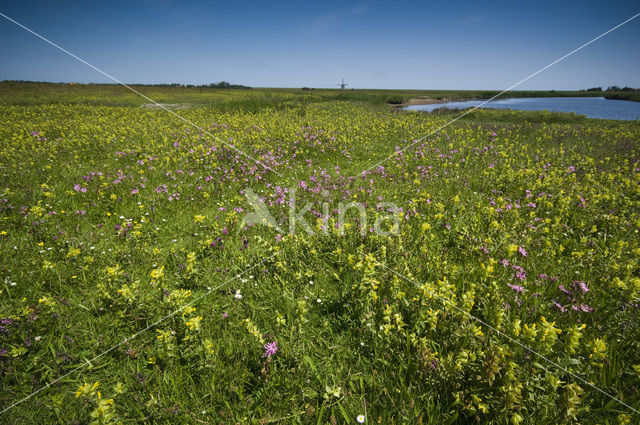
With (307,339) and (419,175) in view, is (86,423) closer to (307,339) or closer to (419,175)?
(307,339)

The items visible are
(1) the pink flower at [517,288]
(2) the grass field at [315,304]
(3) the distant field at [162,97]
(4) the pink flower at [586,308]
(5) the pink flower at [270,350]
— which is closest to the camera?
(2) the grass field at [315,304]

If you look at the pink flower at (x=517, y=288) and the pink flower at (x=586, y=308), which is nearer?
the pink flower at (x=586, y=308)

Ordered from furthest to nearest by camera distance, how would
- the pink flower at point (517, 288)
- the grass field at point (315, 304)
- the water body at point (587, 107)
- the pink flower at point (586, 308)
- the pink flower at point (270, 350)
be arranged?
the water body at point (587, 107), the pink flower at point (517, 288), the pink flower at point (586, 308), the pink flower at point (270, 350), the grass field at point (315, 304)

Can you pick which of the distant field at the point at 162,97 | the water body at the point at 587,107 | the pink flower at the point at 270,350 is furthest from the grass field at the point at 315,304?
the water body at the point at 587,107

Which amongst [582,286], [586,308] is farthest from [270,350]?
[582,286]

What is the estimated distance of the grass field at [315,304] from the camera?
2.16 m

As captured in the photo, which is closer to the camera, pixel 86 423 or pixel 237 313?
pixel 86 423

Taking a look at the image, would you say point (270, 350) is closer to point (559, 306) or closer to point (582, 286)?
point (559, 306)

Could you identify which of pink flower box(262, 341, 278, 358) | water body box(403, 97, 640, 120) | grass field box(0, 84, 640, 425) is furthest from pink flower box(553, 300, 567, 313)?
water body box(403, 97, 640, 120)

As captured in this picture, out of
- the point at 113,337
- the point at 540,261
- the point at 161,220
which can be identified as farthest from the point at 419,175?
→ the point at 113,337

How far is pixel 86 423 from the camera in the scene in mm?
A: 2059

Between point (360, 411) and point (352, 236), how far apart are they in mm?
2579

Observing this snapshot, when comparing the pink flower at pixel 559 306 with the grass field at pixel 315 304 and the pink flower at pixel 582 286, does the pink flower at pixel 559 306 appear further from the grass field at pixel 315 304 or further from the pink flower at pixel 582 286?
the pink flower at pixel 582 286

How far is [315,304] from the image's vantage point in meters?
3.27
